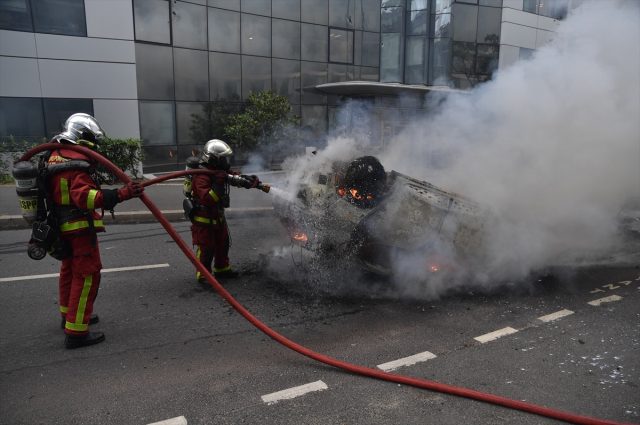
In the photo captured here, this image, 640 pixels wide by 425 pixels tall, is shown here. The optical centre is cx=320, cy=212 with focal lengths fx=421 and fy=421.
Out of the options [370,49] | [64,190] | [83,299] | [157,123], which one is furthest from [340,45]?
[83,299]

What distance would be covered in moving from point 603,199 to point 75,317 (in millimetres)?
6461

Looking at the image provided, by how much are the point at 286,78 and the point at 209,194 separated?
13.3 meters

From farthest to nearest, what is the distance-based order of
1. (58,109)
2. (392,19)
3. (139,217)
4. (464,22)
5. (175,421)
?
(464,22)
(392,19)
(58,109)
(139,217)
(175,421)

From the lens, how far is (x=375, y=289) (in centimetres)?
465

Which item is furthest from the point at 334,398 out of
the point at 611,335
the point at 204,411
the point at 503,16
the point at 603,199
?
the point at 503,16

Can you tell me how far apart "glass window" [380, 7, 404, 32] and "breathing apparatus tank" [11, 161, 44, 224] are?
17028 mm

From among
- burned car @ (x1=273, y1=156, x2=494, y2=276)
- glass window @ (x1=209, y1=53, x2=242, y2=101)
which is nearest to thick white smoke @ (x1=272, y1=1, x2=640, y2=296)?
burned car @ (x1=273, y1=156, x2=494, y2=276)

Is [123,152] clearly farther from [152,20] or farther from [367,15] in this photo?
[367,15]

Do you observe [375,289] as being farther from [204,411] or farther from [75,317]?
[75,317]

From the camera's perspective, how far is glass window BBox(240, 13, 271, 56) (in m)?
15.7

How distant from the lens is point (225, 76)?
51.1ft

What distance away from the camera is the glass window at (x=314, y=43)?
55.2 feet

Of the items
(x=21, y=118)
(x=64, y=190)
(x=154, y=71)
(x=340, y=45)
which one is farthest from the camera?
(x=340, y=45)

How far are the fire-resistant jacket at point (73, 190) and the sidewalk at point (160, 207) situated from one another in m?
3.15
